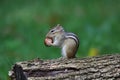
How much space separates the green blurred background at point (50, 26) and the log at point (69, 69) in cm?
247

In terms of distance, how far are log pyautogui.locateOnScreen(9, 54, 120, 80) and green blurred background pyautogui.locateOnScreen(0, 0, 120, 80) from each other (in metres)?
2.47

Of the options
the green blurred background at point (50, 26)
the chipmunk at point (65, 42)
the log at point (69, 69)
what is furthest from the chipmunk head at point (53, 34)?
the green blurred background at point (50, 26)

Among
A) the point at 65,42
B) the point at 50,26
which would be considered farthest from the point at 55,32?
the point at 50,26

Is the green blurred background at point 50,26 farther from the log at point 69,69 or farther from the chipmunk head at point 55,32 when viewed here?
the log at point 69,69

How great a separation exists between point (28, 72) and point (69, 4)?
27.8 feet

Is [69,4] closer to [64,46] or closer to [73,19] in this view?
[73,19]

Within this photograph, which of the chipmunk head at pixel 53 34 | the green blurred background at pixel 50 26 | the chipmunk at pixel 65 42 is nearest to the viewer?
the chipmunk at pixel 65 42

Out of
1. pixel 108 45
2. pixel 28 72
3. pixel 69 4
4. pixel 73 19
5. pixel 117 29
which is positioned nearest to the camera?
pixel 28 72

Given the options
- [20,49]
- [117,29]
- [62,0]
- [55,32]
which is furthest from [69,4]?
[55,32]

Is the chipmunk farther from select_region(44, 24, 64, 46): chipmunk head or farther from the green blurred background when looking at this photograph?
the green blurred background

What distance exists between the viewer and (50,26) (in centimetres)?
1332

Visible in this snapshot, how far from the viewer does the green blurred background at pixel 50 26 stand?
1112 centimetres

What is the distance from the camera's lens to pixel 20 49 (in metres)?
11.7

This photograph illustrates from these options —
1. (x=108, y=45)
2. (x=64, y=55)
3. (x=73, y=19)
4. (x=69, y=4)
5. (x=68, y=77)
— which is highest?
(x=69, y=4)
